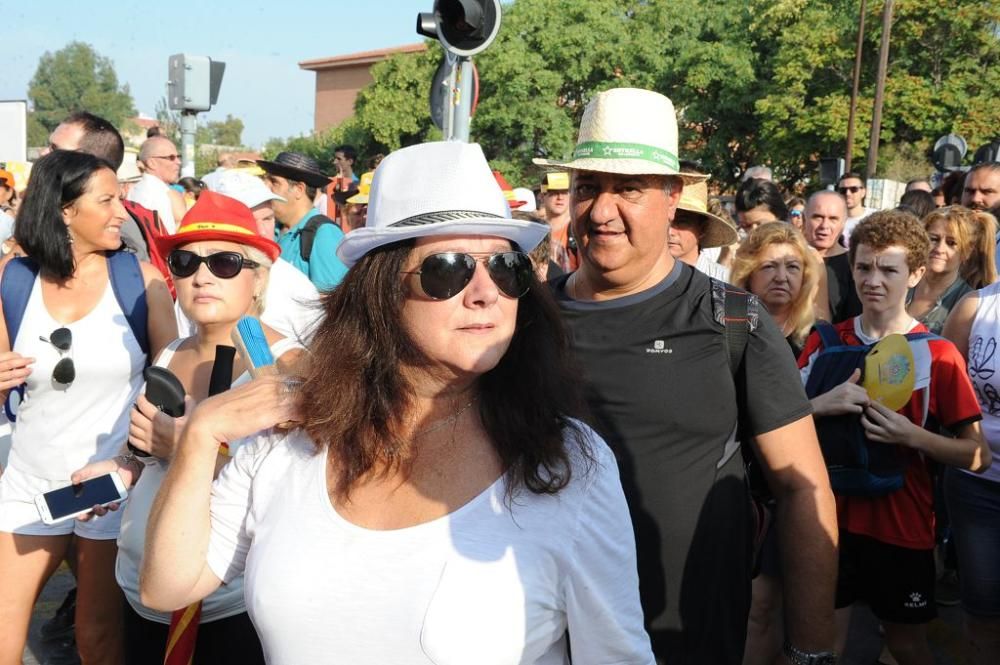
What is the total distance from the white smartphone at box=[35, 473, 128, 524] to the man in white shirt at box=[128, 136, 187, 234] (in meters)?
4.05

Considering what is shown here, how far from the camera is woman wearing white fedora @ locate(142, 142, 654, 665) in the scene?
1.72m

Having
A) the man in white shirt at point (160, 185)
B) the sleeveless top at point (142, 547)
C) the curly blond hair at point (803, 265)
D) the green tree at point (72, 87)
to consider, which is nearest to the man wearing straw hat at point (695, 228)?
the curly blond hair at point (803, 265)

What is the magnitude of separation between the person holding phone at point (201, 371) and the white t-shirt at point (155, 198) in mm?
4286

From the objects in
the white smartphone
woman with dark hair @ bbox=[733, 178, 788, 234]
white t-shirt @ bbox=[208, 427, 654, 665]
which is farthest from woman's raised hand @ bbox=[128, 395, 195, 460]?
woman with dark hair @ bbox=[733, 178, 788, 234]

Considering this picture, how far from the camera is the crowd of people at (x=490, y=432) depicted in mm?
1771

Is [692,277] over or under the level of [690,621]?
over

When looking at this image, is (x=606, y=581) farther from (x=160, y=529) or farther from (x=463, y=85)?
(x=463, y=85)

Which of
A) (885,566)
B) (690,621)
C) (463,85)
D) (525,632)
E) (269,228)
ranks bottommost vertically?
(885,566)

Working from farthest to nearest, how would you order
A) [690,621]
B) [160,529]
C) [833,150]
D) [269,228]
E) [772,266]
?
[833,150] < [269,228] < [772,266] < [690,621] < [160,529]

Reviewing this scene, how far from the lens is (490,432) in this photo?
1.92 metres

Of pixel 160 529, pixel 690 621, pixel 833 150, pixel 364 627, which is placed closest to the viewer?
pixel 364 627

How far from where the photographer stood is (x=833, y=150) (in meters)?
40.2

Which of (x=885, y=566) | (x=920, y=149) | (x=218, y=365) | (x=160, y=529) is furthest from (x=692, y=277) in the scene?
(x=920, y=149)

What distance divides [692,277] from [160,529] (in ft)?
5.28
